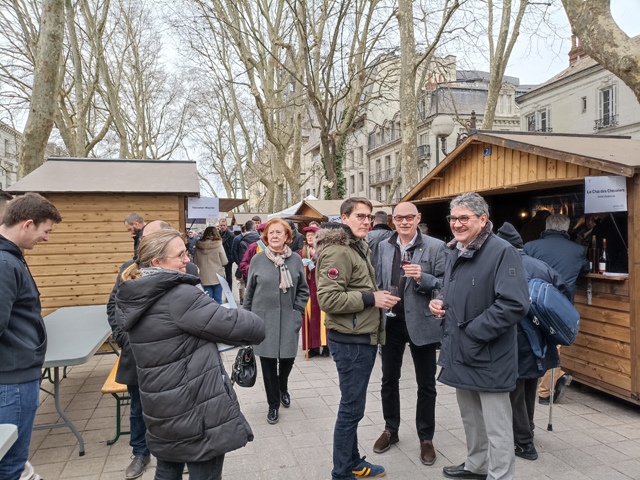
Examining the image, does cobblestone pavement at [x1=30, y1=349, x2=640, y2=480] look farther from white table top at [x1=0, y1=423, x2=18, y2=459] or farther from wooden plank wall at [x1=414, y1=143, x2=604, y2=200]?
wooden plank wall at [x1=414, y1=143, x2=604, y2=200]

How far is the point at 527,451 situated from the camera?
366 centimetres

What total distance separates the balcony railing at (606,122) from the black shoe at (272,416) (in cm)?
2704

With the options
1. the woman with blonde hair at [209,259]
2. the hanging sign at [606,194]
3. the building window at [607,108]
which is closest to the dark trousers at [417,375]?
the hanging sign at [606,194]

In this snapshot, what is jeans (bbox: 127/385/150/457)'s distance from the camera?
3392mm

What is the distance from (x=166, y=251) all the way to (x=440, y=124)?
944 cm

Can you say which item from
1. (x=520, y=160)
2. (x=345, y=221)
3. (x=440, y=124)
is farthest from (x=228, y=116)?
(x=345, y=221)

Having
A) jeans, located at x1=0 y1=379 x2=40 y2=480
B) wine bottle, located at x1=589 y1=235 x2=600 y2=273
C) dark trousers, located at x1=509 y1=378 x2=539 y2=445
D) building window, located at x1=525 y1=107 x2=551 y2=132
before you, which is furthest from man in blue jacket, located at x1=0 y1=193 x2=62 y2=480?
building window, located at x1=525 y1=107 x2=551 y2=132

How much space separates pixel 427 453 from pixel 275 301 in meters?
1.91

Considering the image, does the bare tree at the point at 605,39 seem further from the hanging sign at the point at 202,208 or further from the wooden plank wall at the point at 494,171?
the hanging sign at the point at 202,208

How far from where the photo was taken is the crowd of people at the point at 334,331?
2148mm

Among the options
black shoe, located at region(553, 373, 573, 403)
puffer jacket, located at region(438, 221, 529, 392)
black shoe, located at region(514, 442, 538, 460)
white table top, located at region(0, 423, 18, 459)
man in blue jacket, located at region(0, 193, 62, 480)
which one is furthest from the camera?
black shoe, located at region(553, 373, 573, 403)

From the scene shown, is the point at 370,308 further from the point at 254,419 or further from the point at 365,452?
the point at 254,419

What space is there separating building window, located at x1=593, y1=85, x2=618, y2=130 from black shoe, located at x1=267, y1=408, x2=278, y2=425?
88.6 feet

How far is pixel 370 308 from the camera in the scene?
10.0 feet
